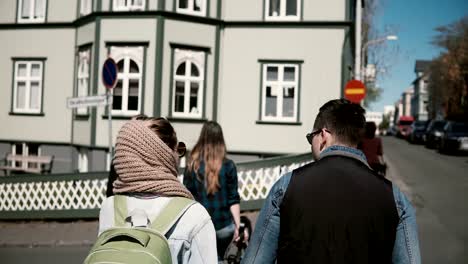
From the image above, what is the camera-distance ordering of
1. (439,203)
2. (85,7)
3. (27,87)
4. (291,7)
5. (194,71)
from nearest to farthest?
(439,203) < (194,71) < (291,7) < (85,7) < (27,87)

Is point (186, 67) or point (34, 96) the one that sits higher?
point (186, 67)

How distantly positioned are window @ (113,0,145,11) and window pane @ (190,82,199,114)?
3.09 meters

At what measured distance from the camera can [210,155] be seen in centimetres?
484

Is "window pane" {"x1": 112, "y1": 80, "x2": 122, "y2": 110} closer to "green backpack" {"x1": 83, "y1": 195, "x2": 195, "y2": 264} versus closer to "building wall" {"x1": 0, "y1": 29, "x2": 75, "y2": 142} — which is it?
"building wall" {"x1": 0, "y1": 29, "x2": 75, "y2": 142}

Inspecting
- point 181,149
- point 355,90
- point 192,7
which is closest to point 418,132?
point 355,90

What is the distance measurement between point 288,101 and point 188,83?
142 inches

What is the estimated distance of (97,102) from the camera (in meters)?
10.3

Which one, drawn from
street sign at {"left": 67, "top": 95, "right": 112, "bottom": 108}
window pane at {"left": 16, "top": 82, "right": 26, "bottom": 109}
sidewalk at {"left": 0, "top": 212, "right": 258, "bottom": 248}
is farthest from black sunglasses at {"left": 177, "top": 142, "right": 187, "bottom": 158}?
window pane at {"left": 16, "top": 82, "right": 26, "bottom": 109}

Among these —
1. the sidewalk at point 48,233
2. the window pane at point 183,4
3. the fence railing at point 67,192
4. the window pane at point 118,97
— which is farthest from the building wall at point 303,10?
the sidewalk at point 48,233

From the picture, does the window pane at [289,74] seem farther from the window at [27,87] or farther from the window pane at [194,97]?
the window at [27,87]

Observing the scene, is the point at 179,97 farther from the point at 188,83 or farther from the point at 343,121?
the point at 343,121

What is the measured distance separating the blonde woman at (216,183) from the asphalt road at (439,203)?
398 centimetres

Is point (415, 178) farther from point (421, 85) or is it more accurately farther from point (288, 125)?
point (421, 85)

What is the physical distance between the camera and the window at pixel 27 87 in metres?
19.3
